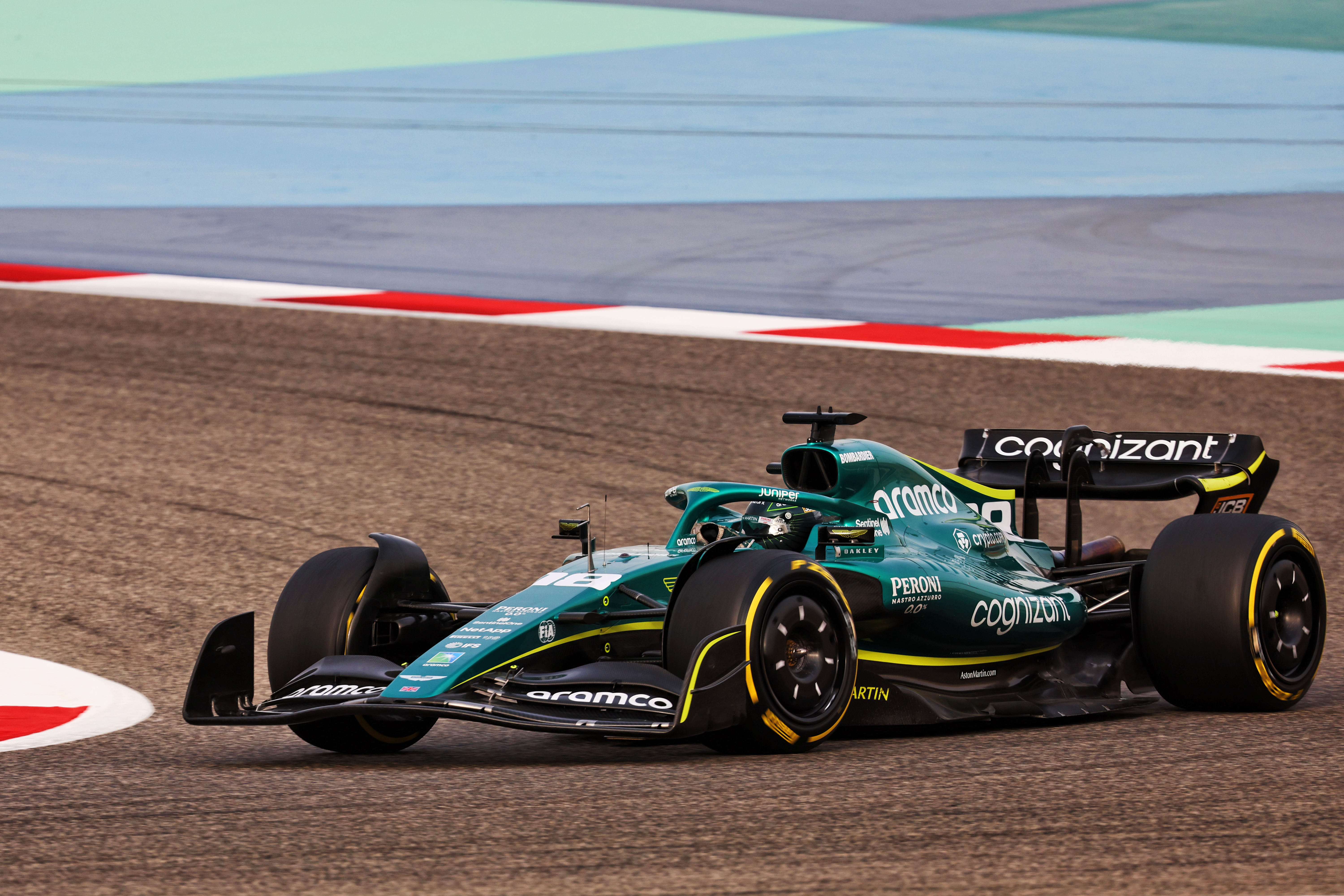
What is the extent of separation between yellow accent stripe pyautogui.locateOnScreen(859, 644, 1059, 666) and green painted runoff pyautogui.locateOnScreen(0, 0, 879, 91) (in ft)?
76.4

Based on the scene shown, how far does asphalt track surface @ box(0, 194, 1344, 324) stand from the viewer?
54.2 feet

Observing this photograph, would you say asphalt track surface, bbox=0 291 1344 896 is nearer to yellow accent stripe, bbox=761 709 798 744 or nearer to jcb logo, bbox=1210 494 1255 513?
yellow accent stripe, bbox=761 709 798 744

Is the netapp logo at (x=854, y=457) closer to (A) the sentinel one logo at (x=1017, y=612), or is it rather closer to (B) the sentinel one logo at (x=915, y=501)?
(B) the sentinel one logo at (x=915, y=501)

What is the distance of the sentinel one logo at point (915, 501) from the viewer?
7094 mm

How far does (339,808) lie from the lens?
527cm

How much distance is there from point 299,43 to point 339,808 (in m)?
26.4

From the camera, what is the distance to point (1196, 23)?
32.7m

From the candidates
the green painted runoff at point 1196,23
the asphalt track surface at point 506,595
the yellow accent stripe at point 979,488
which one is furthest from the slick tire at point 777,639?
the green painted runoff at point 1196,23

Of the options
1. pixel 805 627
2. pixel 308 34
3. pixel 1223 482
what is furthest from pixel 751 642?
pixel 308 34

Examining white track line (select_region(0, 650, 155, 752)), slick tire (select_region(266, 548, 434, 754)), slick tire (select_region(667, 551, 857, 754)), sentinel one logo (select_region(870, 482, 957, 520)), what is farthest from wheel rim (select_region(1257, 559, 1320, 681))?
white track line (select_region(0, 650, 155, 752))

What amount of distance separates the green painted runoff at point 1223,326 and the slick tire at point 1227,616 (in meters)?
7.84

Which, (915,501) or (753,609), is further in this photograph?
(915,501)

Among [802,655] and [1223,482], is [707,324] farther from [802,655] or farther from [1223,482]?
[802,655]

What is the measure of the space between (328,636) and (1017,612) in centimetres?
246
